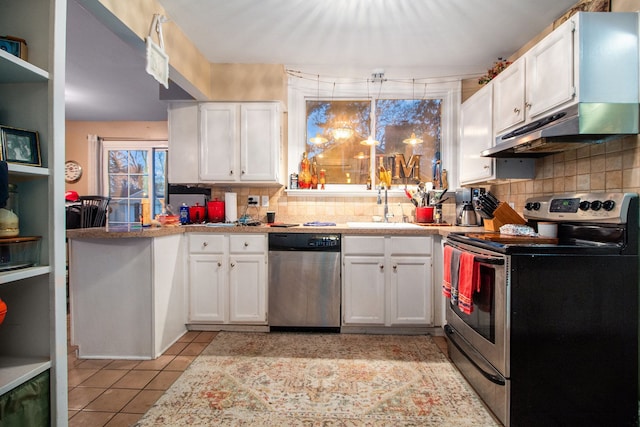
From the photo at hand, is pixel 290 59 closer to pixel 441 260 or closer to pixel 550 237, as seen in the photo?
pixel 441 260

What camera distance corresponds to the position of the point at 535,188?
246 cm

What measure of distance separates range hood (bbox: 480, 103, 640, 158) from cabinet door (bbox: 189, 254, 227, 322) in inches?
94.1

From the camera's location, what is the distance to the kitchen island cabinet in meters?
2.28

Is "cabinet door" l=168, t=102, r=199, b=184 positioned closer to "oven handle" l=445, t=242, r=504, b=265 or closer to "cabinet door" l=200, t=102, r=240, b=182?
"cabinet door" l=200, t=102, r=240, b=182

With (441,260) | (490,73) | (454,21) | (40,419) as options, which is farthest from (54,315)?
(490,73)

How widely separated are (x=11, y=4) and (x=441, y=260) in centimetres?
293

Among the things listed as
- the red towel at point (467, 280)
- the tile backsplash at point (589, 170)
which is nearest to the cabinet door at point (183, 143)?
the red towel at point (467, 280)

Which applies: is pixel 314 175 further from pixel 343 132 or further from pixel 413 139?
pixel 413 139

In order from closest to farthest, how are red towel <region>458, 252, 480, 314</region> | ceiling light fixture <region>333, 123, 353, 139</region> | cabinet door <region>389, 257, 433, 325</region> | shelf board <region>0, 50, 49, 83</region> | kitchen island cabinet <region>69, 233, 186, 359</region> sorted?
1. shelf board <region>0, 50, 49, 83</region>
2. red towel <region>458, 252, 480, 314</region>
3. kitchen island cabinet <region>69, 233, 186, 359</region>
4. cabinet door <region>389, 257, 433, 325</region>
5. ceiling light fixture <region>333, 123, 353, 139</region>

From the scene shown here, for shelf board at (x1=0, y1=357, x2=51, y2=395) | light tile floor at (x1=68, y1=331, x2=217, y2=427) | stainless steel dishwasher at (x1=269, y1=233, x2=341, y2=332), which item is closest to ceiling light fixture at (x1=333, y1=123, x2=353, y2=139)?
stainless steel dishwasher at (x1=269, y1=233, x2=341, y2=332)

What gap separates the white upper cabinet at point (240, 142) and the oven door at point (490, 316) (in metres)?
1.89

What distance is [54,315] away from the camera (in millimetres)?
1336

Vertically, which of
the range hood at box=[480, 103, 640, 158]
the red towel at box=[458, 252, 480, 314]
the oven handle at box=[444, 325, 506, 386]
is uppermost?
the range hood at box=[480, 103, 640, 158]

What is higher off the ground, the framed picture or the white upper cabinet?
the white upper cabinet
